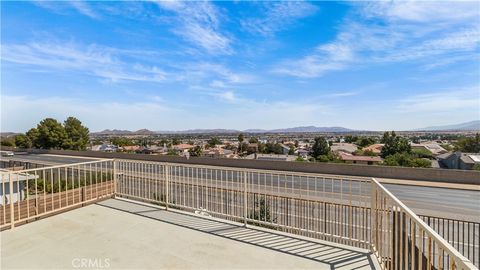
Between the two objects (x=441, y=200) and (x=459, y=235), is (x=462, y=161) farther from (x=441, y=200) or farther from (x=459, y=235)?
(x=459, y=235)

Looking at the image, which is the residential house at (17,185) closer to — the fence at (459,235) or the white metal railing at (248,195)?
the white metal railing at (248,195)

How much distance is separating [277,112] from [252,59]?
92.2 feet

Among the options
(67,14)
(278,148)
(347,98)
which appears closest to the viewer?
(67,14)

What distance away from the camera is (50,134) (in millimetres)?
37250

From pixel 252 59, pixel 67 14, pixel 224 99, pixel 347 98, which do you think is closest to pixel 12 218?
pixel 67 14

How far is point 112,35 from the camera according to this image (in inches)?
520

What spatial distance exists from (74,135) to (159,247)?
43518mm

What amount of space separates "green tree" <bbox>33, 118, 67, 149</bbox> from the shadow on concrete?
4110 centimetres

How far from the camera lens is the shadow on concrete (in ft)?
8.85

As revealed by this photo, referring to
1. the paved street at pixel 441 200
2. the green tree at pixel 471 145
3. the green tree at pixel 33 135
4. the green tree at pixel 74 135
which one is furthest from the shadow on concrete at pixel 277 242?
the green tree at pixel 471 145

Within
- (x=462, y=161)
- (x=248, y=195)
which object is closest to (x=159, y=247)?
(x=248, y=195)

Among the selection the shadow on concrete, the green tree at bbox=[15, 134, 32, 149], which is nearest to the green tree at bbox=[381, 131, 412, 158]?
the shadow on concrete

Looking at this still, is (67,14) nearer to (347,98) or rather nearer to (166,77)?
(166,77)

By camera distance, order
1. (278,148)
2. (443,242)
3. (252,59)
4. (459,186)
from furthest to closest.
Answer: (278,148) < (252,59) < (459,186) < (443,242)
